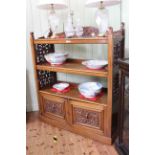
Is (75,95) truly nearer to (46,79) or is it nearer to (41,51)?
(46,79)

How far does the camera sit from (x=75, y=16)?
2.24 metres

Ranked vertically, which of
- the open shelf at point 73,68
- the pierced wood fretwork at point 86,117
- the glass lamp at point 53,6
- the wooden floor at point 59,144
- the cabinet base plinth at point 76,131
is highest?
the glass lamp at point 53,6

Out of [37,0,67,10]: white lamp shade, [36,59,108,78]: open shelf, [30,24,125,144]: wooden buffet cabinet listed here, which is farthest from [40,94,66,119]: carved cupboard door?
[37,0,67,10]: white lamp shade

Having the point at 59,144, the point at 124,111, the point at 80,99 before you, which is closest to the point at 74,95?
the point at 80,99

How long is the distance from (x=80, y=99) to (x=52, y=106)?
43 centimetres

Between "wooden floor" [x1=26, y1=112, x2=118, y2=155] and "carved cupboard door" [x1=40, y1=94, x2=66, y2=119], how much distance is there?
6.4 inches

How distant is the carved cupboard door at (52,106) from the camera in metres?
1.99

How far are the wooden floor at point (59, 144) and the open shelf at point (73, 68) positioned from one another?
0.68 metres

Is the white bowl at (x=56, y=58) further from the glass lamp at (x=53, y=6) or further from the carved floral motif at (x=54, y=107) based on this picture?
the carved floral motif at (x=54, y=107)

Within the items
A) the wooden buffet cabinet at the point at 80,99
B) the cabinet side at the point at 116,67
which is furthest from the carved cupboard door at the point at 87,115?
the cabinet side at the point at 116,67
